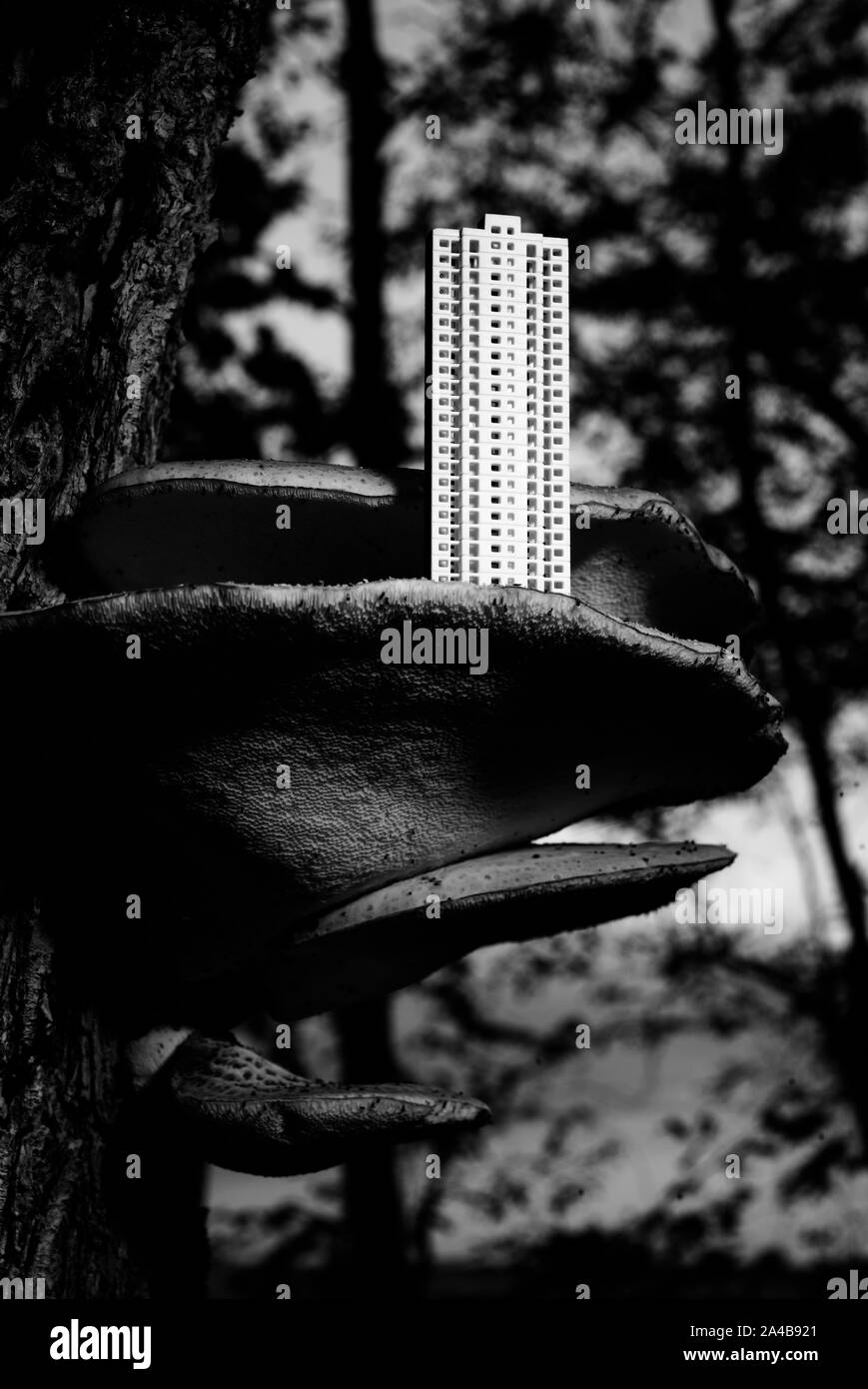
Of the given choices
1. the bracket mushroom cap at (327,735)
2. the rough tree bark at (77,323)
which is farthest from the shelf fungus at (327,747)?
the rough tree bark at (77,323)

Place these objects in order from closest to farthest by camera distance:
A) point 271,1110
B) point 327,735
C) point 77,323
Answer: point 327,735 < point 271,1110 < point 77,323

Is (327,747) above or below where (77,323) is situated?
below

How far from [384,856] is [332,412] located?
4.42 metres

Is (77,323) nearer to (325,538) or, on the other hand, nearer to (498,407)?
(325,538)

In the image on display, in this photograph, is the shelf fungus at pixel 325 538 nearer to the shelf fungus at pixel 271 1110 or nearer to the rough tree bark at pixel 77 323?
the rough tree bark at pixel 77 323

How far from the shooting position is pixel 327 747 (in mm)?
1894

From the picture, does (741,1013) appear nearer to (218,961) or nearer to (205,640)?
(218,961)

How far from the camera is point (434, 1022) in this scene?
8.61 metres

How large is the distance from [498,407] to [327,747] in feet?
1.89

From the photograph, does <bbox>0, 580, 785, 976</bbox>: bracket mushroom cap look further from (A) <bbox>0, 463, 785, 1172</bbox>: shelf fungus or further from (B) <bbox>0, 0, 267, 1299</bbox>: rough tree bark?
(B) <bbox>0, 0, 267, 1299</bbox>: rough tree bark

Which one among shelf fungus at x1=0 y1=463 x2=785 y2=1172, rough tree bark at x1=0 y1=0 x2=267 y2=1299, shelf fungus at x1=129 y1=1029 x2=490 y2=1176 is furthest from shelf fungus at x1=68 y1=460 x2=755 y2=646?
shelf fungus at x1=129 y1=1029 x2=490 y2=1176

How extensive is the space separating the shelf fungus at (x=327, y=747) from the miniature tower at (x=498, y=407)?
8 centimetres

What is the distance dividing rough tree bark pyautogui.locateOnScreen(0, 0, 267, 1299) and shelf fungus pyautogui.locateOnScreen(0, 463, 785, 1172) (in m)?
0.13

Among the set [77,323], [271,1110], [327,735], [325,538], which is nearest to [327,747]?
[327,735]
